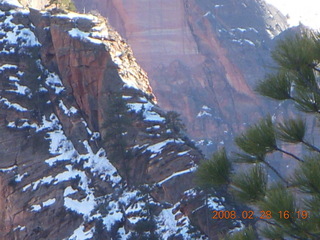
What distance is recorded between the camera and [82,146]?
77.8ft

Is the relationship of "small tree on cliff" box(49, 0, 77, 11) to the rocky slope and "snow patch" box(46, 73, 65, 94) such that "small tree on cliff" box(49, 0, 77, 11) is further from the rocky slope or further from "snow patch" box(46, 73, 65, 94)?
"snow patch" box(46, 73, 65, 94)

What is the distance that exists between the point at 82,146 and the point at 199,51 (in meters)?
40.1

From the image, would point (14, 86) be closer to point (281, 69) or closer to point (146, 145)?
point (146, 145)

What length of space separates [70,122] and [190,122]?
32.7 m

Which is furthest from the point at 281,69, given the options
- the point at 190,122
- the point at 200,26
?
the point at 200,26

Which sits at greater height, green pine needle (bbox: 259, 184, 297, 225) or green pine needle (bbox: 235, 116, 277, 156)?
green pine needle (bbox: 235, 116, 277, 156)

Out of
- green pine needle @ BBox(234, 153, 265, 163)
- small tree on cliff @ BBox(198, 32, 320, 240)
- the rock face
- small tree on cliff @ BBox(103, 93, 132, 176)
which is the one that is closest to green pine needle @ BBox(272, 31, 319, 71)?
small tree on cliff @ BBox(198, 32, 320, 240)

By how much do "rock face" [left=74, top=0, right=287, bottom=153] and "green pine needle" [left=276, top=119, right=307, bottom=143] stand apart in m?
50.7

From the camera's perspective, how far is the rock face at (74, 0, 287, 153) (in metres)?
59.1

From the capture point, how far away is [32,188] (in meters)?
22.1

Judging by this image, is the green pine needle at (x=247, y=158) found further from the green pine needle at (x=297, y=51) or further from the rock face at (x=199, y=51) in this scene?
the rock face at (x=199, y=51)

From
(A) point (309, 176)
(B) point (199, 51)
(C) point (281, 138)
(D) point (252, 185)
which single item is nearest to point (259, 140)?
Answer: (C) point (281, 138)

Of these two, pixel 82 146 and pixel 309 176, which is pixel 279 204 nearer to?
pixel 309 176

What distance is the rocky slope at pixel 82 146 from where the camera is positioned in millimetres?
20422
